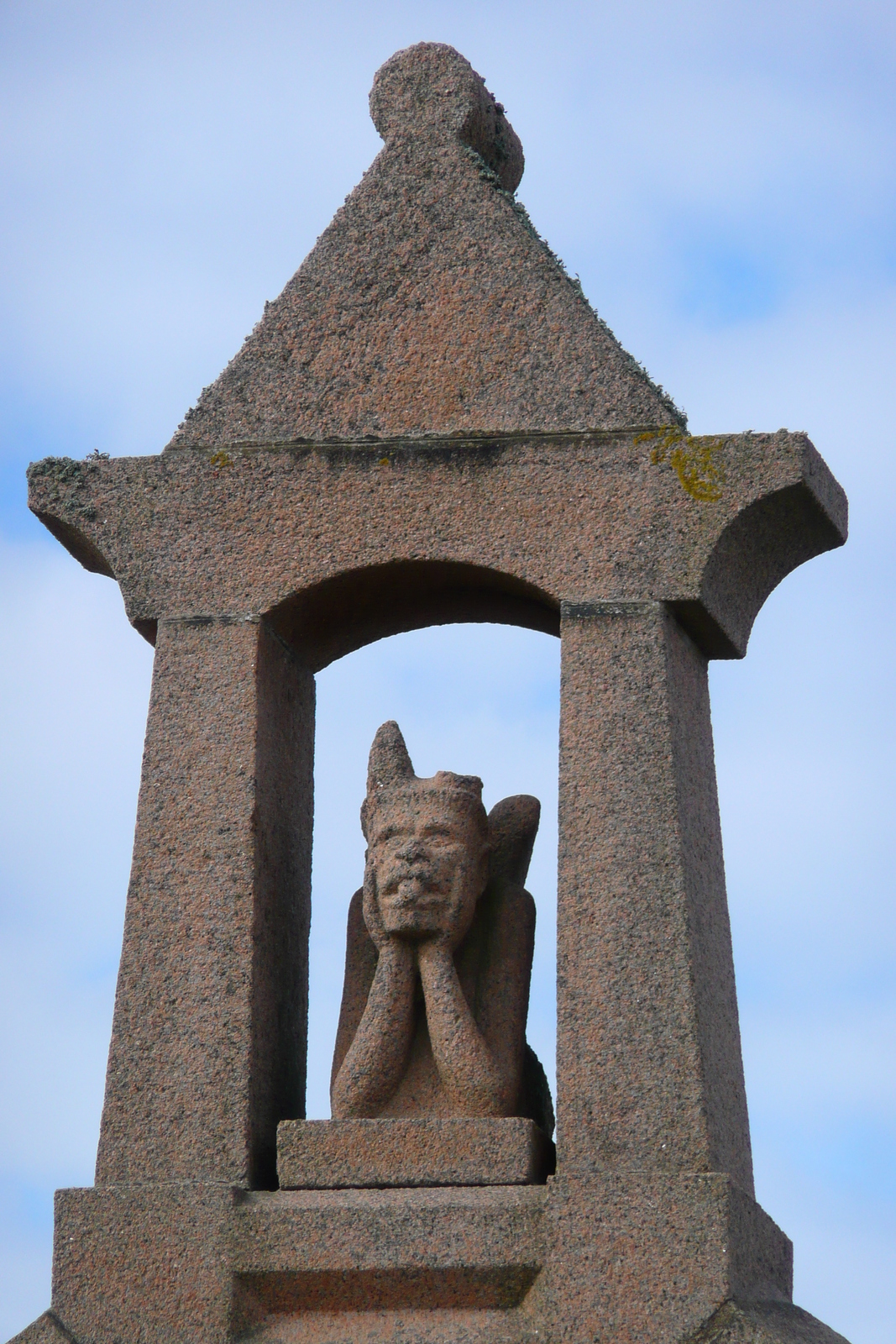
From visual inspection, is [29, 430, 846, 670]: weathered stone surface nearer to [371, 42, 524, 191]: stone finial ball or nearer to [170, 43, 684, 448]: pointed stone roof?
[170, 43, 684, 448]: pointed stone roof

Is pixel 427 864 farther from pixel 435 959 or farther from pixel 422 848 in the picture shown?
pixel 435 959

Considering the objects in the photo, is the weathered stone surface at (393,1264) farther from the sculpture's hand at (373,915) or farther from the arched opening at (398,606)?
the arched opening at (398,606)

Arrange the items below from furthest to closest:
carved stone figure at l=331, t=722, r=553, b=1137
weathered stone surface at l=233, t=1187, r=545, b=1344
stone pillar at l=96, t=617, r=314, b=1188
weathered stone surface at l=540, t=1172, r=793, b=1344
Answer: carved stone figure at l=331, t=722, r=553, b=1137
stone pillar at l=96, t=617, r=314, b=1188
weathered stone surface at l=233, t=1187, r=545, b=1344
weathered stone surface at l=540, t=1172, r=793, b=1344

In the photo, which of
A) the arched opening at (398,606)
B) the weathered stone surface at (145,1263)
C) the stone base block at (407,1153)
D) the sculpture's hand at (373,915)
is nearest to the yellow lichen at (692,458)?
the arched opening at (398,606)

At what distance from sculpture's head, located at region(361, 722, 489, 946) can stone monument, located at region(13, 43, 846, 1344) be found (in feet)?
0.04

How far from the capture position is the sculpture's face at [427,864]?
22.3 ft

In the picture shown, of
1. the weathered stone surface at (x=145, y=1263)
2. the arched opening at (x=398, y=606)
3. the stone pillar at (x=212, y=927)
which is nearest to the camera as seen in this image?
the weathered stone surface at (x=145, y=1263)

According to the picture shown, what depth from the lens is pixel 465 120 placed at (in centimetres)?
775

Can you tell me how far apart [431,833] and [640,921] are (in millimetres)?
797

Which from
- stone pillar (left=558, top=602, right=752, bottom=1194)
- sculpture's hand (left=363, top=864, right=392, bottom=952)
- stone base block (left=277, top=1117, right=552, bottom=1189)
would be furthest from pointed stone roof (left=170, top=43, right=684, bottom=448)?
stone base block (left=277, top=1117, right=552, bottom=1189)

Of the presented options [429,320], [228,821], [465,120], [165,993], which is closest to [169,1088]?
[165,993]

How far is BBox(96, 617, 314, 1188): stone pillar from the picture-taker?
651cm

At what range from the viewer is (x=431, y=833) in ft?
22.5

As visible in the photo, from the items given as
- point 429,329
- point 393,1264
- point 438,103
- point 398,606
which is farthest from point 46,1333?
point 438,103
